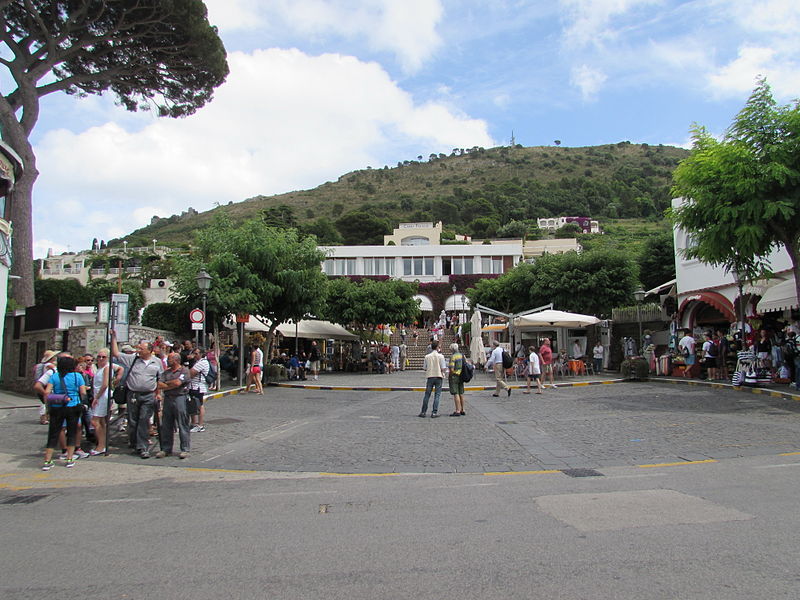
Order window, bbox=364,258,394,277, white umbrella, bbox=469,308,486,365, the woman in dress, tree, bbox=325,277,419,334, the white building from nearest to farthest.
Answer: the woman in dress < white umbrella, bbox=469,308,486,365 < tree, bbox=325,277,419,334 < window, bbox=364,258,394,277 < the white building

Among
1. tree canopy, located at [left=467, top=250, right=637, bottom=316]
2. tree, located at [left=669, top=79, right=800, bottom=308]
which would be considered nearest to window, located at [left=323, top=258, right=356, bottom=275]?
tree canopy, located at [left=467, top=250, right=637, bottom=316]

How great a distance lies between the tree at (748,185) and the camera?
13906mm

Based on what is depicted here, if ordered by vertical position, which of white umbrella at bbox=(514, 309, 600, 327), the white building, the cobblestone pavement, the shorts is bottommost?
the cobblestone pavement

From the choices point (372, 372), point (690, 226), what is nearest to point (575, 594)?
point (690, 226)

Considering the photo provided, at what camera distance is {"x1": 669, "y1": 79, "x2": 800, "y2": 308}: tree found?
1391 cm

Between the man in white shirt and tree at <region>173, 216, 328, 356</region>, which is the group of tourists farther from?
tree at <region>173, 216, 328, 356</region>

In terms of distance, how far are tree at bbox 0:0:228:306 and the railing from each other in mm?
22981

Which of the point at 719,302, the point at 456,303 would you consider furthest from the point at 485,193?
the point at 719,302

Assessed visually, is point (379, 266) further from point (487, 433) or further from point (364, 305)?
point (487, 433)

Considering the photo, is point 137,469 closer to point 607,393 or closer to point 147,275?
point 607,393

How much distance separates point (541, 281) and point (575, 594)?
99.0 ft

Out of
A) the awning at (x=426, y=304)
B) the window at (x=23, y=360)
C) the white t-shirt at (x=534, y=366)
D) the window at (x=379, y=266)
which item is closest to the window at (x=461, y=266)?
the awning at (x=426, y=304)

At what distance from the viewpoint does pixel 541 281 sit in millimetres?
32812

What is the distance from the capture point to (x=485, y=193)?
463 ft
